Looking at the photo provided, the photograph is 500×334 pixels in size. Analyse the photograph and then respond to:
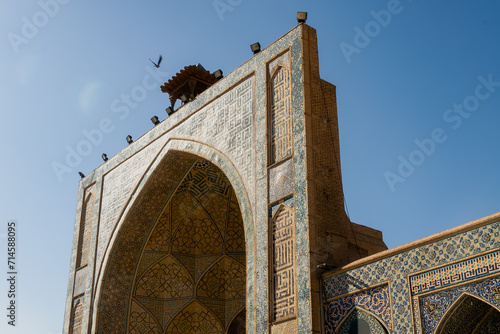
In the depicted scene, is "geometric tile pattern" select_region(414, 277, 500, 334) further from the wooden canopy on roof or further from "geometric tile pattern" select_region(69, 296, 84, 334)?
"geometric tile pattern" select_region(69, 296, 84, 334)

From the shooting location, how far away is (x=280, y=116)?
7.44m

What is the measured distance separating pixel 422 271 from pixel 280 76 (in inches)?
128

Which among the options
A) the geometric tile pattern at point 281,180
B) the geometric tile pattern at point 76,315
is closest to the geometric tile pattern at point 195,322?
the geometric tile pattern at point 76,315

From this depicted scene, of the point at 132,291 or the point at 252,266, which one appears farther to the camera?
the point at 132,291

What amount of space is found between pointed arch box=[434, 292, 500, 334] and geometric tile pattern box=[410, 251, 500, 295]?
164 millimetres

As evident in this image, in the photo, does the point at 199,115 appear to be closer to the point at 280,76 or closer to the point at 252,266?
the point at 280,76

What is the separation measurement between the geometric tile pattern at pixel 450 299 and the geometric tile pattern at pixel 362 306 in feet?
1.28

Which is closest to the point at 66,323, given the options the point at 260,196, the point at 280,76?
the point at 260,196

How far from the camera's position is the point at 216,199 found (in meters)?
10.3

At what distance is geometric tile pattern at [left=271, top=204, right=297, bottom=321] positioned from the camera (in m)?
6.46

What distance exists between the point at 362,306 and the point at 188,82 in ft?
19.0

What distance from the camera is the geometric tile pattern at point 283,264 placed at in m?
6.46

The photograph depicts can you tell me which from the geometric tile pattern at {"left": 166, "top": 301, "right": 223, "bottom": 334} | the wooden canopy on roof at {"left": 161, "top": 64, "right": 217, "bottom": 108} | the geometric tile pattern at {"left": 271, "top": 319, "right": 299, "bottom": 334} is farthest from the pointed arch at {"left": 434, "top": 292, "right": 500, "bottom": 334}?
the wooden canopy on roof at {"left": 161, "top": 64, "right": 217, "bottom": 108}

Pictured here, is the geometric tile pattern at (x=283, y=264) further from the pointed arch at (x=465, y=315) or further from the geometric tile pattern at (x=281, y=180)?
the pointed arch at (x=465, y=315)
